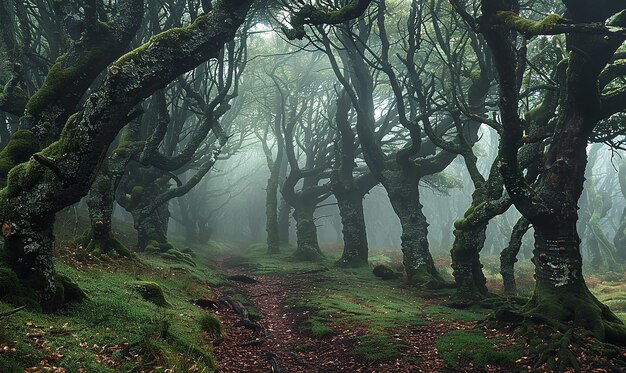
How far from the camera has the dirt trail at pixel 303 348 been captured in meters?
7.06

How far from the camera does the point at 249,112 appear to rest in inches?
1316

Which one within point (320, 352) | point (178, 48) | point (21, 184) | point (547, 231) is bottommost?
point (320, 352)

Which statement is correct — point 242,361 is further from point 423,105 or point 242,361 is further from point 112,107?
point 423,105

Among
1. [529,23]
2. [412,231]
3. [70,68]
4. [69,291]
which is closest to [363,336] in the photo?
[69,291]

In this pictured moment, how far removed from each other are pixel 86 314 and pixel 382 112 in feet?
77.5

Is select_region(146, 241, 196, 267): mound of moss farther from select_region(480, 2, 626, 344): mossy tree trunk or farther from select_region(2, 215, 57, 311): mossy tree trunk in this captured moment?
select_region(480, 2, 626, 344): mossy tree trunk

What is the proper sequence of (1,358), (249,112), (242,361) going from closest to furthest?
1. (1,358)
2. (242,361)
3. (249,112)

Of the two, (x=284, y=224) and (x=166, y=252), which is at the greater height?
(x=284, y=224)

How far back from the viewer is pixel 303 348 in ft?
27.2

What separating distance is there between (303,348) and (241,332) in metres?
1.53

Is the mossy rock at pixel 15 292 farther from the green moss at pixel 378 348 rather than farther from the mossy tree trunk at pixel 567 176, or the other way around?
the mossy tree trunk at pixel 567 176

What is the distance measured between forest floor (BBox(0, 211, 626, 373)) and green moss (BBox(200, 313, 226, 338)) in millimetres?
27

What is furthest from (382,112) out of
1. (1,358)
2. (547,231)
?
(1,358)

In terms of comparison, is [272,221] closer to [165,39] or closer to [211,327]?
[211,327]
